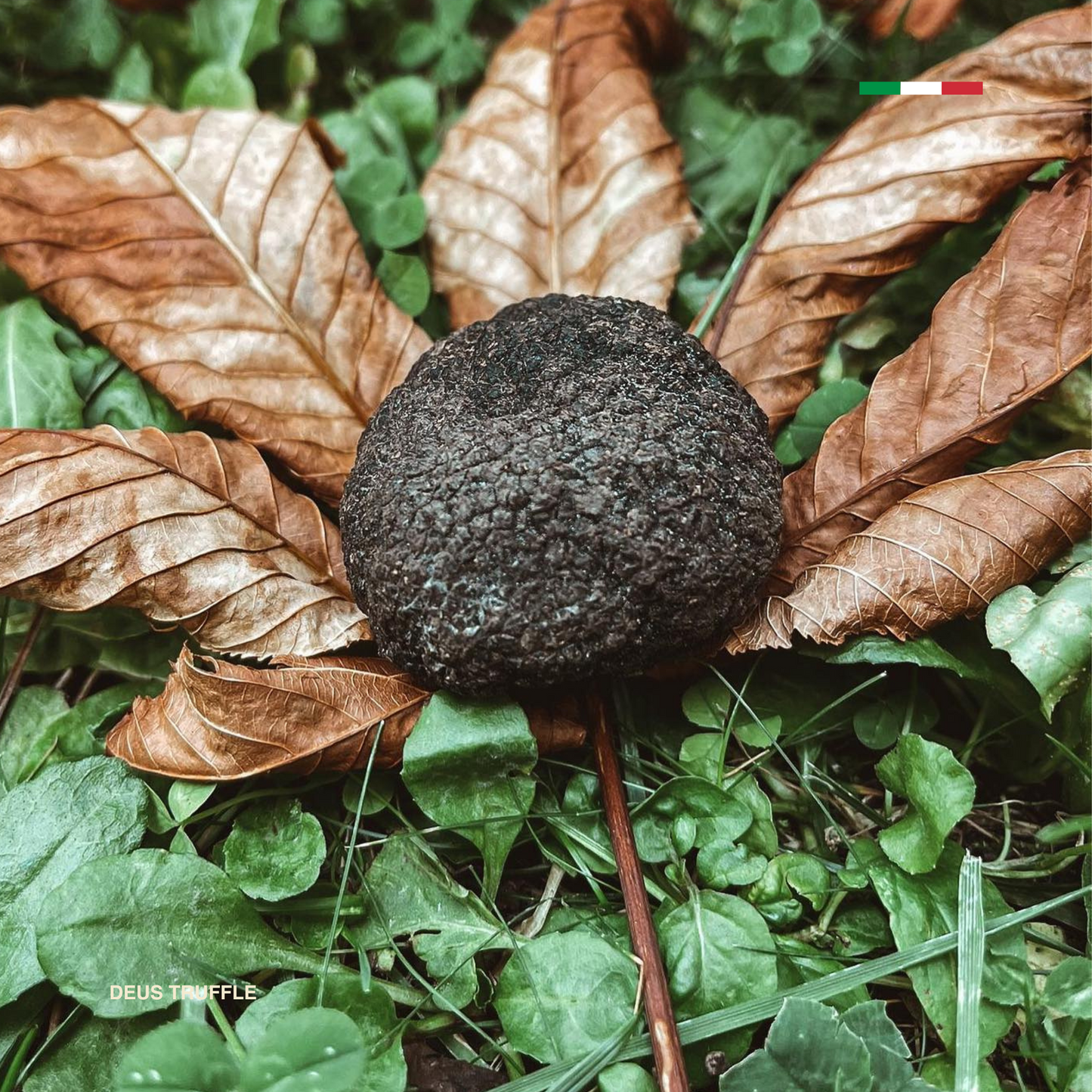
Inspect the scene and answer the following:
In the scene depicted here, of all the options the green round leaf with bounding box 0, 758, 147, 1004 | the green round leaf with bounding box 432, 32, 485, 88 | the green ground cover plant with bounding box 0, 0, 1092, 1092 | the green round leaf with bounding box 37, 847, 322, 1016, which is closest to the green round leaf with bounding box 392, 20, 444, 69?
the green round leaf with bounding box 432, 32, 485, 88

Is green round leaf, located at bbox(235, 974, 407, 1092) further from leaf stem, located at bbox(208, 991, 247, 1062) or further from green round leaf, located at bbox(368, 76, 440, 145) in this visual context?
green round leaf, located at bbox(368, 76, 440, 145)

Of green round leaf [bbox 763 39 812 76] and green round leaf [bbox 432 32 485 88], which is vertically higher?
green round leaf [bbox 763 39 812 76]

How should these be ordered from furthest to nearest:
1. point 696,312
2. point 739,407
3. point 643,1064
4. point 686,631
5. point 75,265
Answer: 1. point 696,312
2. point 75,265
3. point 739,407
4. point 686,631
5. point 643,1064

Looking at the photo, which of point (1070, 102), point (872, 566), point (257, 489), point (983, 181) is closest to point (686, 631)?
point (872, 566)

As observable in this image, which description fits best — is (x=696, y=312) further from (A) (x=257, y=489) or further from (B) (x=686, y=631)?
(A) (x=257, y=489)

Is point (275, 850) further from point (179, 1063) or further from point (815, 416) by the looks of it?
point (815, 416)

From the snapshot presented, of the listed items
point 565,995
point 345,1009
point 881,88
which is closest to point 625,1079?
point 565,995
